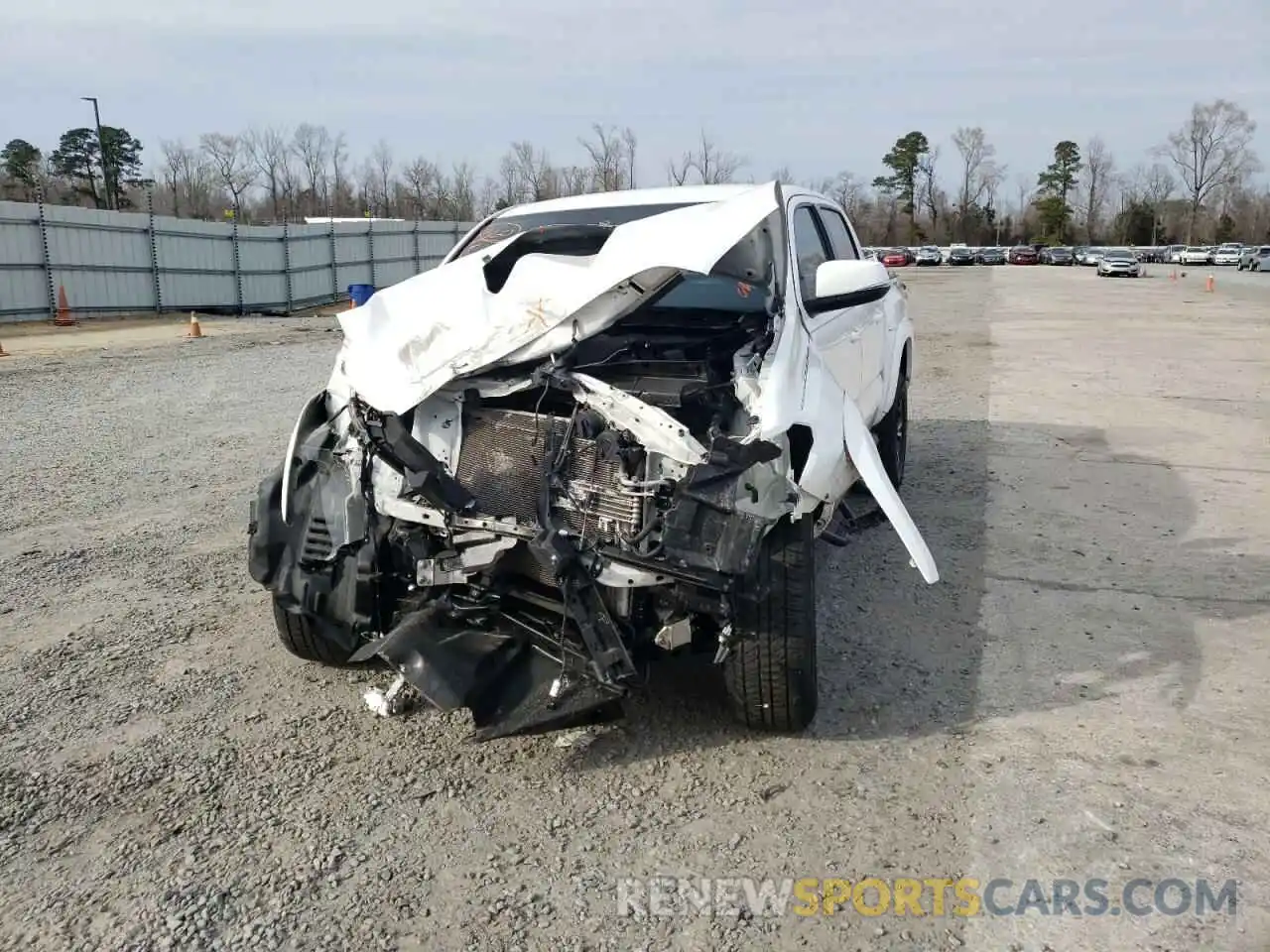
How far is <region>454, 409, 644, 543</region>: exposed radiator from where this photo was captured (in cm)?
314

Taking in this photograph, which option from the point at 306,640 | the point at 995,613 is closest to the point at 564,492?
the point at 306,640

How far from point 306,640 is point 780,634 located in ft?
6.02

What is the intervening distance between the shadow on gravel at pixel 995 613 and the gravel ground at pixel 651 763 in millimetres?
18

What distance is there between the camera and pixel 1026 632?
14.4ft

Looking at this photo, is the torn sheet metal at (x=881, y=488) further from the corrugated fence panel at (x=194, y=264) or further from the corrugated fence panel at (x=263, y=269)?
the corrugated fence panel at (x=263, y=269)

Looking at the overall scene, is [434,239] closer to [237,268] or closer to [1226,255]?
[237,268]

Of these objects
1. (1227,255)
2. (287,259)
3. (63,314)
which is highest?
(1227,255)

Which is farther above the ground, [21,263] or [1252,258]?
[1252,258]

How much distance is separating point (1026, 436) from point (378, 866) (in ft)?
23.9

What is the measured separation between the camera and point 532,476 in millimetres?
3303

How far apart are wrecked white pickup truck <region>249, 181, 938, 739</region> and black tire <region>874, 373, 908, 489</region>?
95.9 inches

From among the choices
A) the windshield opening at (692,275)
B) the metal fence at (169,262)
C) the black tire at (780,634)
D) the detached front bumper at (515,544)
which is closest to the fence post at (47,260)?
the metal fence at (169,262)

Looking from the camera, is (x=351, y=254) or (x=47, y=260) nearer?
(x=47, y=260)

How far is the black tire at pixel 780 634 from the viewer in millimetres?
3248
